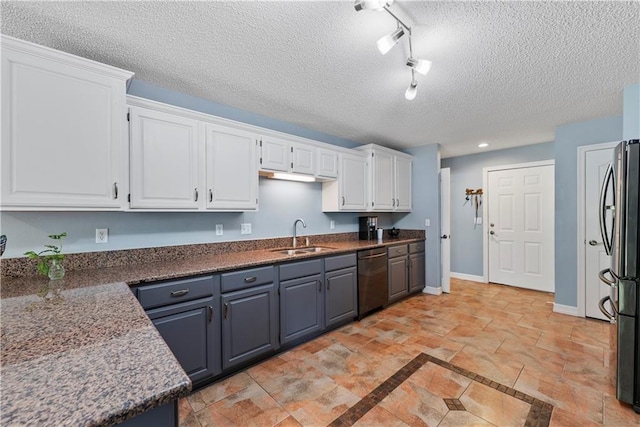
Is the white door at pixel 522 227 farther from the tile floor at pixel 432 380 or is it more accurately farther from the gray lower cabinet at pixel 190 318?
the gray lower cabinet at pixel 190 318

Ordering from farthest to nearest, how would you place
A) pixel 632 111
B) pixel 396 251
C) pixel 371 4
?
pixel 396 251
pixel 632 111
pixel 371 4

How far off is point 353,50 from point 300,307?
86.7 inches

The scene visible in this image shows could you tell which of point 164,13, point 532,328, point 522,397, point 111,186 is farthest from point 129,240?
point 532,328

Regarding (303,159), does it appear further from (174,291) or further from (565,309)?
(565,309)

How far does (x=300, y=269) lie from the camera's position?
268cm

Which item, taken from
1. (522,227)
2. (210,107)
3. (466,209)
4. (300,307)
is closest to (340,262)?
(300,307)

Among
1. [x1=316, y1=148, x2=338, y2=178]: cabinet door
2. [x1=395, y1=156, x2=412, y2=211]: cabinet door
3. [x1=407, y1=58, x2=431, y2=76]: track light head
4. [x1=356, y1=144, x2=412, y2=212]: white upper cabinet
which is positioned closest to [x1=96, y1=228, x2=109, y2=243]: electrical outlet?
[x1=316, y1=148, x2=338, y2=178]: cabinet door

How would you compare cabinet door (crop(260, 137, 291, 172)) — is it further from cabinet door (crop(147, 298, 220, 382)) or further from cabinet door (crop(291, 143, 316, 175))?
cabinet door (crop(147, 298, 220, 382))

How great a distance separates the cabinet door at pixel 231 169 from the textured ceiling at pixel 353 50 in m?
0.40

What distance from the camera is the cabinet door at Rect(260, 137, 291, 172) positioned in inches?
110

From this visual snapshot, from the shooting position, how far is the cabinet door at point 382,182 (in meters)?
3.99

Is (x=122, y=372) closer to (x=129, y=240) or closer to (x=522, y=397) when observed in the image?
(x=129, y=240)

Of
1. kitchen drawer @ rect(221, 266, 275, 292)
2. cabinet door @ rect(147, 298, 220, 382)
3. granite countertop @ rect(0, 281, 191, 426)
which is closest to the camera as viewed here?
granite countertop @ rect(0, 281, 191, 426)

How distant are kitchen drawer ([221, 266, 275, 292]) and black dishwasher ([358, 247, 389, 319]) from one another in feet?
4.20
